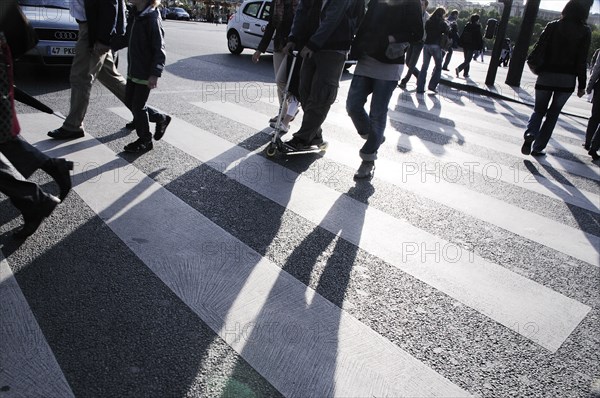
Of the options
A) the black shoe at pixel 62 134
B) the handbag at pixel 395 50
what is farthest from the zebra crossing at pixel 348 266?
the handbag at pixel 395 50

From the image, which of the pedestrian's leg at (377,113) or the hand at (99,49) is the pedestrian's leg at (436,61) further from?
the hand at (99,49)

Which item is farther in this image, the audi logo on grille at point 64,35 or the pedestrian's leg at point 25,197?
the audi logo on grille at point 64,35

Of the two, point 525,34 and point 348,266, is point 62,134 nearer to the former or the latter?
point 348,266

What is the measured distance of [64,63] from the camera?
7578 mm

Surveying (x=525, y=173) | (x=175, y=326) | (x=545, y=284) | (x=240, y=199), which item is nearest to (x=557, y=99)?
(x=525, y=173)

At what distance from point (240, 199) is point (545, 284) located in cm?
232

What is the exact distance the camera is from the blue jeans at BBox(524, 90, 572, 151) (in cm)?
594

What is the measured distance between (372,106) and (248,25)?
34.8 feet

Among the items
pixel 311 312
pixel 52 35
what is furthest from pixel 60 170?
pixel 52 35

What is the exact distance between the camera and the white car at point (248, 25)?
13.8 meters

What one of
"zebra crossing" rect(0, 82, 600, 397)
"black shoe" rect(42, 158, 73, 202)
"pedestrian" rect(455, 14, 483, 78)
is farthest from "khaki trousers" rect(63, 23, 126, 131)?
"pedestrian" rect(455, 14, 483, 78)

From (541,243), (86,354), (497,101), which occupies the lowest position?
(497,101)

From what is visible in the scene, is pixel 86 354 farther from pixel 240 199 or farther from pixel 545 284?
pixel 545 284

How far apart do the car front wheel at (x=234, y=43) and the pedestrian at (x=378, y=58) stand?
10501 mm
